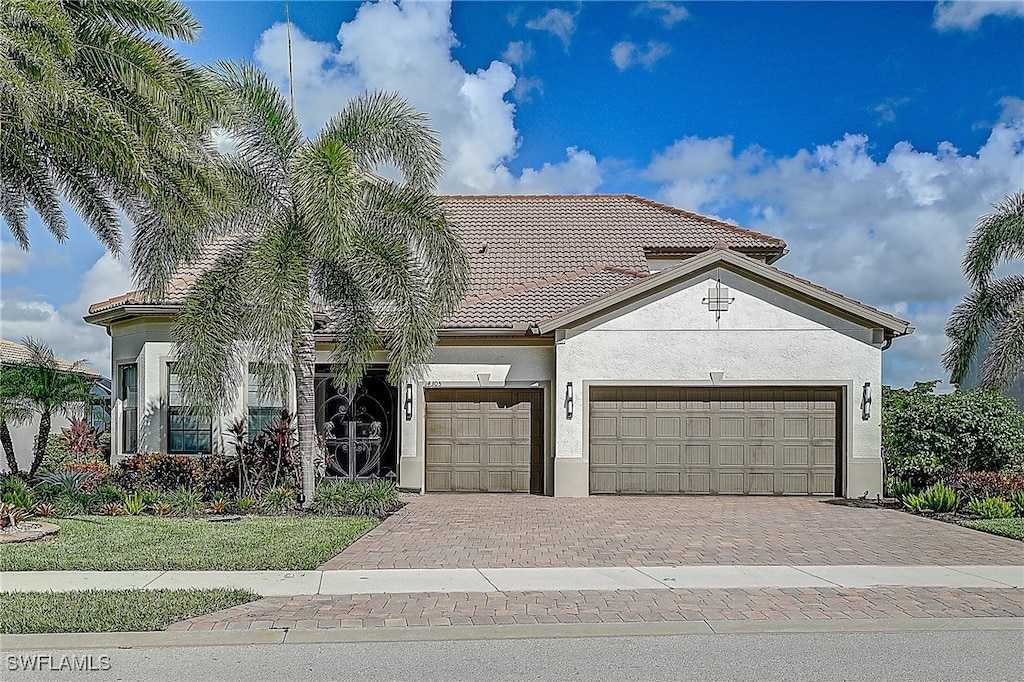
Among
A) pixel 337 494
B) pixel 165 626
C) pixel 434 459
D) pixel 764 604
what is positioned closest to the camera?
pixel 165 626

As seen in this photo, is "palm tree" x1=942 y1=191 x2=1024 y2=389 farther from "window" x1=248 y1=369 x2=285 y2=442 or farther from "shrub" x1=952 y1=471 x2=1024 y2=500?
"window" x1=248 y1=369 x2=285 y2=442

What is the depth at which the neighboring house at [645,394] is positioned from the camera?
1845cm

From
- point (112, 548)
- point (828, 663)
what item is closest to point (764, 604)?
point (828, 663)

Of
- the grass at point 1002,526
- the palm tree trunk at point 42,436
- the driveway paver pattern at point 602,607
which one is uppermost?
the palm tree trunk at point 42,436

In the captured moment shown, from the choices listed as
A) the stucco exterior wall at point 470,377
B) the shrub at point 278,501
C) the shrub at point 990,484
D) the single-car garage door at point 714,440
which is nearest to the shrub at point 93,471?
the shrub at point 278,501

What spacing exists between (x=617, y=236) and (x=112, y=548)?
52.9 ft

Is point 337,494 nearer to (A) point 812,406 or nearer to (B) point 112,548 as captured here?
(B) point 112,548

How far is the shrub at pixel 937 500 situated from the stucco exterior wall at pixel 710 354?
85.0 inches

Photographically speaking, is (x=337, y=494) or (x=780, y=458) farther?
(x=780, y=458)

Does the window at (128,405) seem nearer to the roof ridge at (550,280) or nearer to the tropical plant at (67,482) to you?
the tropical plant at (67,482)

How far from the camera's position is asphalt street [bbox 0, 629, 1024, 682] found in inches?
266

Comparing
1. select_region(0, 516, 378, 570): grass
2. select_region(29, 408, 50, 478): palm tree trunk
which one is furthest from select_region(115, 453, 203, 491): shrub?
select_region(29, 408, 50, 478): palm tree trunk

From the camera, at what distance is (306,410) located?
16438 millimetres

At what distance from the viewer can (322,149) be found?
14.8m
